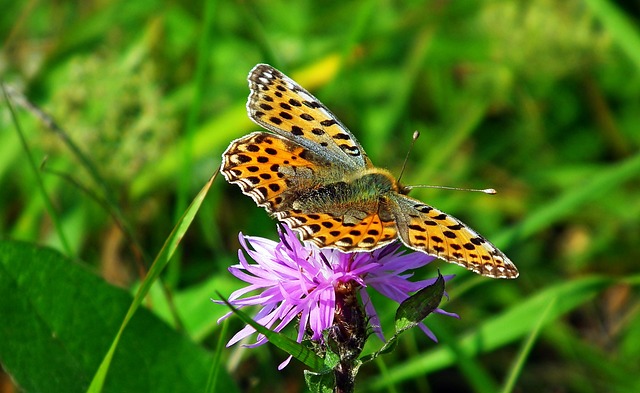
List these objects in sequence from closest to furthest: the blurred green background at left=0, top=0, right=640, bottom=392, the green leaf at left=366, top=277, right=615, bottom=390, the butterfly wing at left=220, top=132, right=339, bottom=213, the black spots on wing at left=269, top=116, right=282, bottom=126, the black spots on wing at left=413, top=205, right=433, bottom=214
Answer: the black spots on wing at left=413, top=205, right=433, bottom=214, the butterfly wing at left=220, top=132, right=339, bottom=213, the black spots on wing at left=269, top=116, right=282, bottom=126, the green leaf at left=366, top=277, right=615, bottom=390, the blurred green background at left=0, top=0, right=640, bottom=392

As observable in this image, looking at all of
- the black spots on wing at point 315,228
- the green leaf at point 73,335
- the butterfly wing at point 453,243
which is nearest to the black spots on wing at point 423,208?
the butterfly wing at point 453,243

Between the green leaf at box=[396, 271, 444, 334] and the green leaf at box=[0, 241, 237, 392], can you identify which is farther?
the green leaf at box=[0, 241, 237, 392]

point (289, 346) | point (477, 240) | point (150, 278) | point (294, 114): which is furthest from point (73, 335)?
point (477, 240)

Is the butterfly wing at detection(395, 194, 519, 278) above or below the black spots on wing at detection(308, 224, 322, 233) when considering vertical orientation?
below

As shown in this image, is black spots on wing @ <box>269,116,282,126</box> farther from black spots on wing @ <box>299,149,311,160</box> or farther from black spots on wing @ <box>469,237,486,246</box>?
black spots on wing @ <box>469,237,486,246</box>

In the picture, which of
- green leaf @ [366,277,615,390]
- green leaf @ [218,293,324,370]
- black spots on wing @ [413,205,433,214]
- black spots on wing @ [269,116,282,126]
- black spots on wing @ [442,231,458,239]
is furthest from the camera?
green leaf @ [366,277,615,390]

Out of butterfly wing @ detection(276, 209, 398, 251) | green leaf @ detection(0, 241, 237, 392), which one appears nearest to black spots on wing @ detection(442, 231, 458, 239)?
butterfly wing @ detection(276, 209, 398, 251)
